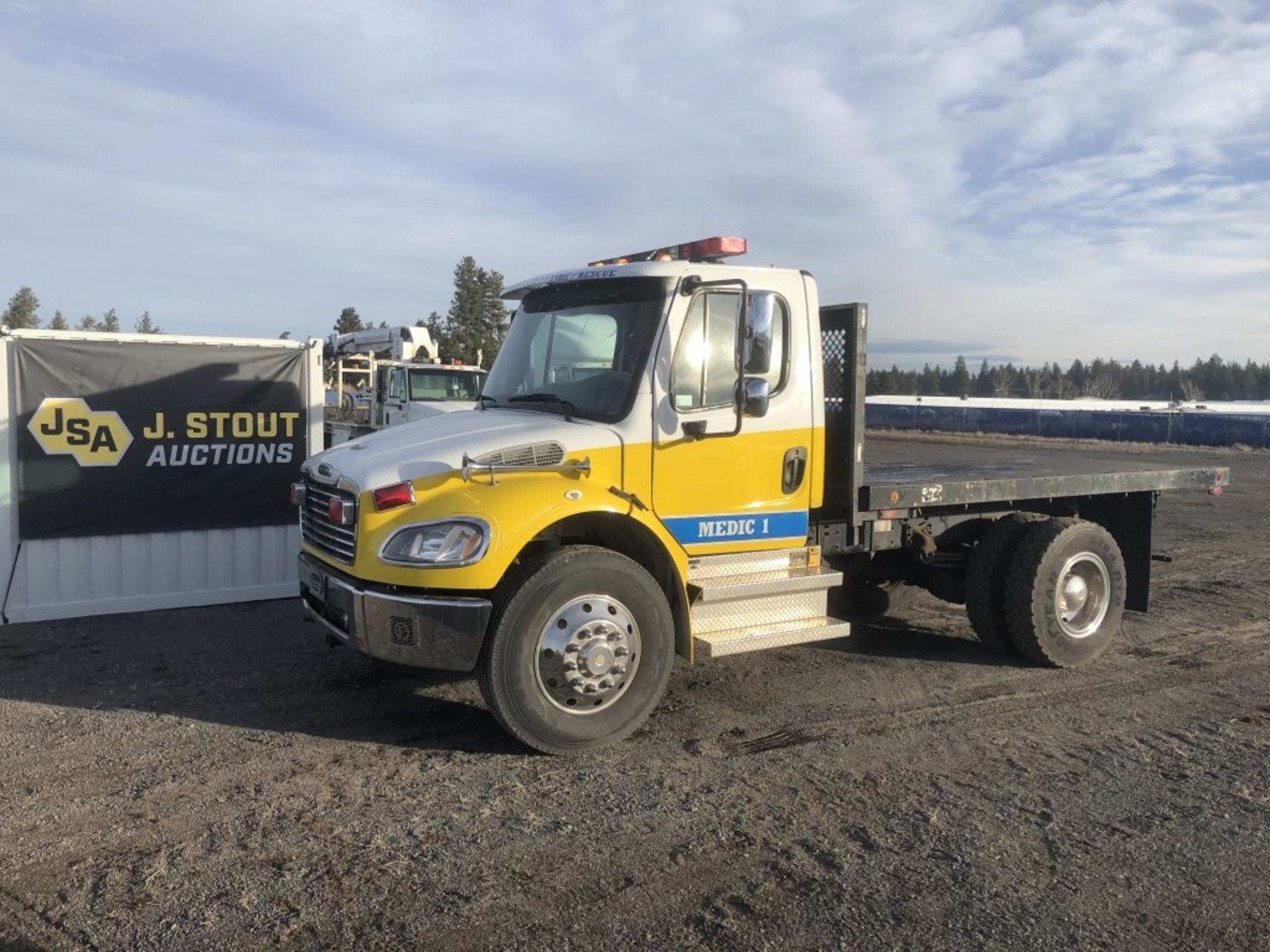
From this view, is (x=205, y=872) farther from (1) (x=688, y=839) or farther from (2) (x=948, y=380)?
(2) (x=948, y=380)

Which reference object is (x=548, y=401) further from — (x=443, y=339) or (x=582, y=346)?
(x=443, y=339)

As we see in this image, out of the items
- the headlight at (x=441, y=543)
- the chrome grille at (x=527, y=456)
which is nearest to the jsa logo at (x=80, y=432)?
the headlight at (x=441, y=543)

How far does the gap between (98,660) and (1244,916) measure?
22.1 ft

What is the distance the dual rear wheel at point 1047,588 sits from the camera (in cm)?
690

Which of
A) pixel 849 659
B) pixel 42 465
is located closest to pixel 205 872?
pixel 849 659

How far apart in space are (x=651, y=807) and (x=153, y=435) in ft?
19.4

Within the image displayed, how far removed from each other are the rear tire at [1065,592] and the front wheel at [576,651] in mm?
2952

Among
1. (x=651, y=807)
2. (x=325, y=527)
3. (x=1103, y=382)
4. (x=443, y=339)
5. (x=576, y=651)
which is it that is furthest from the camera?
(x=1103, y=382)

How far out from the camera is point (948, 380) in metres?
121

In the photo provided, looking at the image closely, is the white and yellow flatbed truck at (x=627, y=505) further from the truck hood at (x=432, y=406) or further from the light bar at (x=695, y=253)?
the truck hood at (x=432, y=406)

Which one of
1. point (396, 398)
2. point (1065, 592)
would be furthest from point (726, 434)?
point (396, 398)

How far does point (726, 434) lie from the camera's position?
561 cm

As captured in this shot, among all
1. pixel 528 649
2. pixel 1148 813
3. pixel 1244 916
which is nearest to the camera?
pixel 1244 916

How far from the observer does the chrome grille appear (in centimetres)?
512
